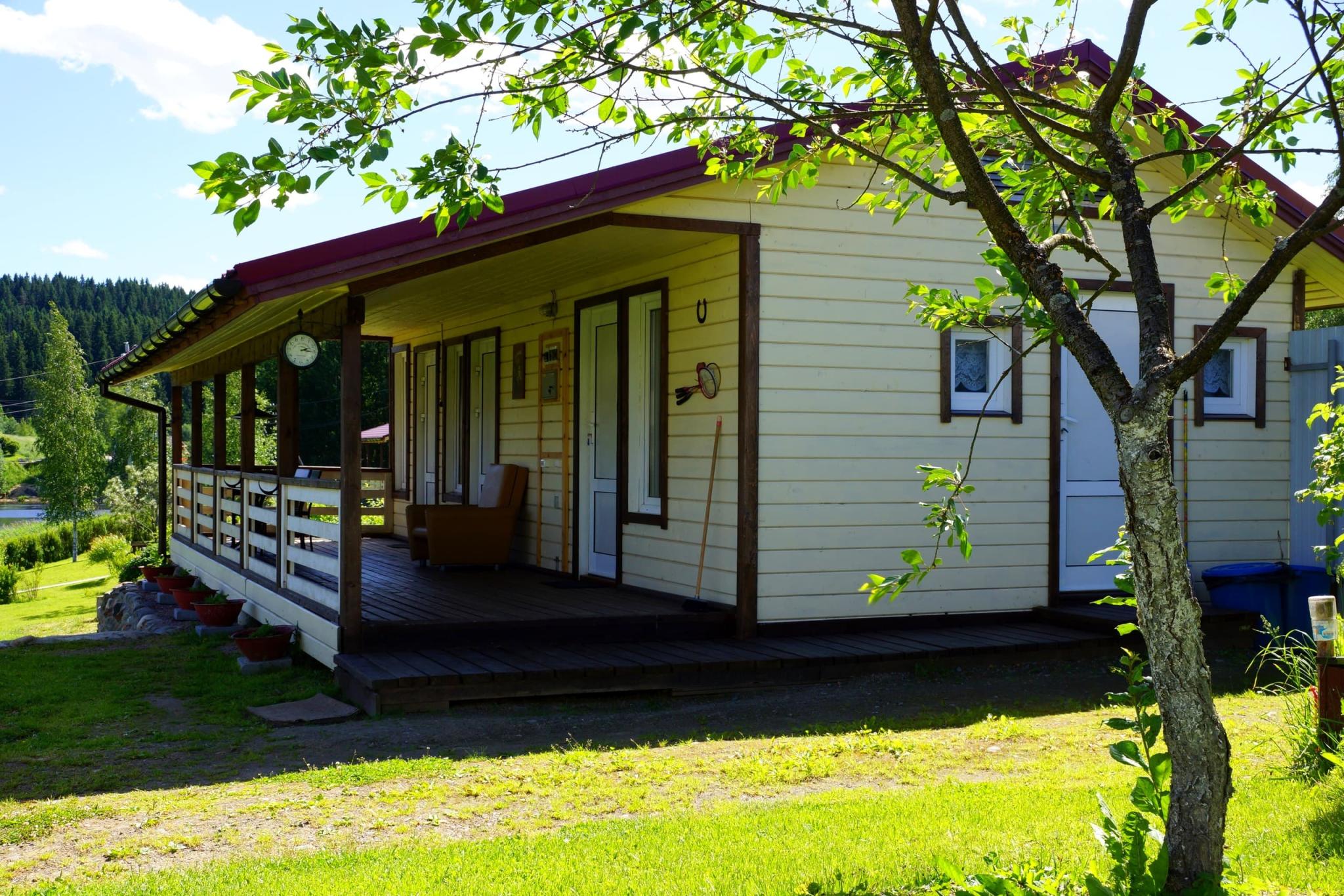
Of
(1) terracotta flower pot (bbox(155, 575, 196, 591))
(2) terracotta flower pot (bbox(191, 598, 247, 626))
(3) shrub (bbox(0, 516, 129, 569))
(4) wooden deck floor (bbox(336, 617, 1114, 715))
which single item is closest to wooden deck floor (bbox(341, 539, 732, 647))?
(4) wooden deck floor (bbox(336, 617, 1114, 715))

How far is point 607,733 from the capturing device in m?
6.11

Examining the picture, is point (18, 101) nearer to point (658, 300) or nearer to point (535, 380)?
point (535, 380)

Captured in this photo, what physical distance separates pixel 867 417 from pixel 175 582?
7.63 metres

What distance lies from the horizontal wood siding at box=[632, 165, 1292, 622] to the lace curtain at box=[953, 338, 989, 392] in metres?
0.23

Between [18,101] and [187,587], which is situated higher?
[18,101]

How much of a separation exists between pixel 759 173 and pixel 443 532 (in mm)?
6757

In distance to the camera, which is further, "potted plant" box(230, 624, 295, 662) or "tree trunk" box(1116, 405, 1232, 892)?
"potted plant" box(230, 624, 295, 662)

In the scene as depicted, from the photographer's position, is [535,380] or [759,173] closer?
[759,173]

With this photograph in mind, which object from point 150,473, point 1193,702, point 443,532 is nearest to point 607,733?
point 1193,702

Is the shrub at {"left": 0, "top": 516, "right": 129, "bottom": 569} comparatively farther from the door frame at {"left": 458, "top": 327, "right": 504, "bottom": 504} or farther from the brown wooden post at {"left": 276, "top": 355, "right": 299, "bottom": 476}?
the brown wooden post at {"left": 276, "top": 355, "right": 299, "bottom": 476}

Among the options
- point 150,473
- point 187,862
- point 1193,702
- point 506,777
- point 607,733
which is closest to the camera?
point 1193,702

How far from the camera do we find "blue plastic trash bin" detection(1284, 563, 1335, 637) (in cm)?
865

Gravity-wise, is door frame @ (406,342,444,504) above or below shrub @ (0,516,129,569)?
above

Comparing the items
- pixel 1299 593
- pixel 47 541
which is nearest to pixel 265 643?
pixel 1299 593
